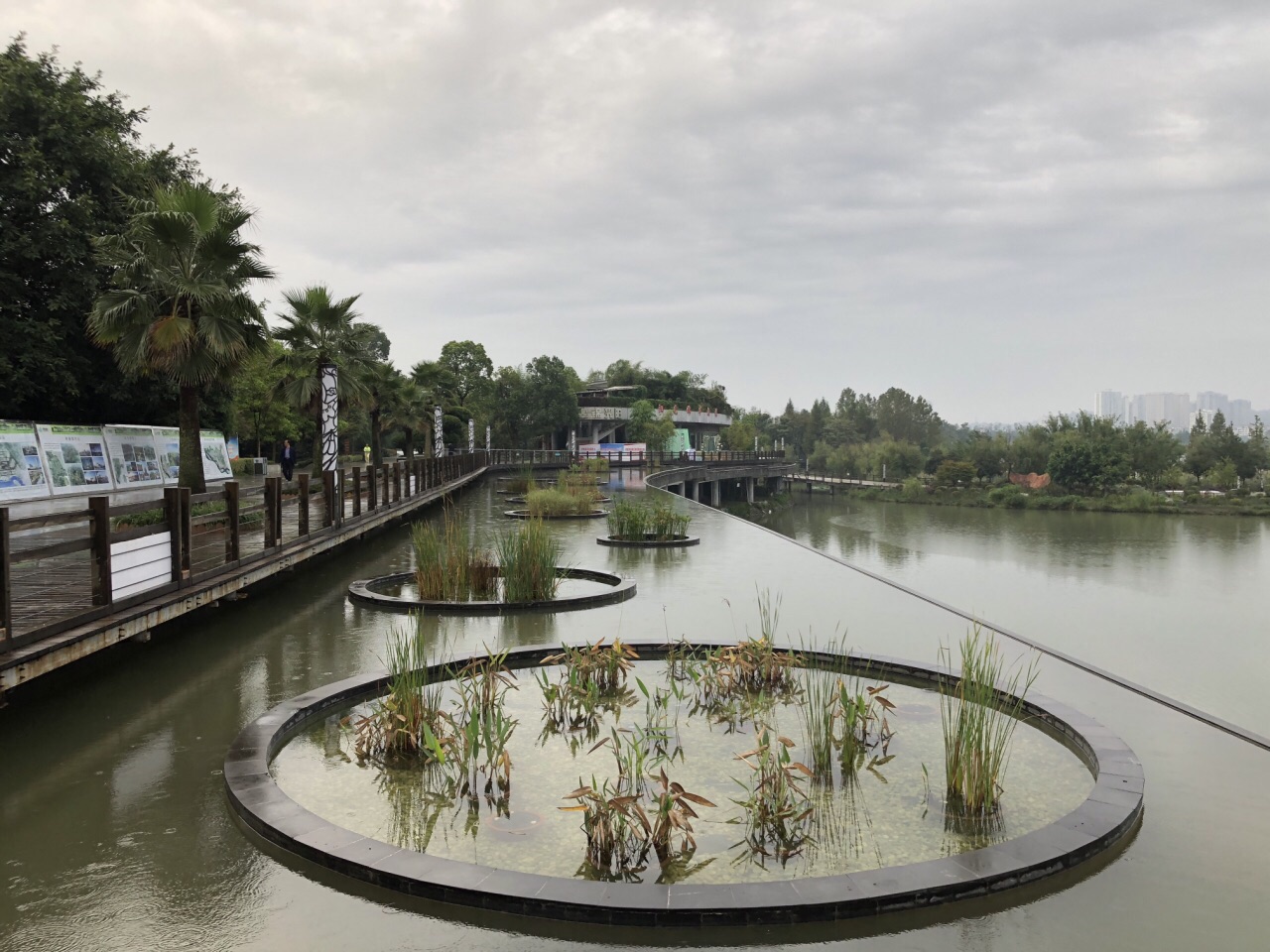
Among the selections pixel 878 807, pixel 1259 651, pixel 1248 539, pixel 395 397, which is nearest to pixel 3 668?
pixel 878 807

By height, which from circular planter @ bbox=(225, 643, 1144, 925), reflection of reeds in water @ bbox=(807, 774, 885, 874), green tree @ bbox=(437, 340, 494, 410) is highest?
green tree @ bbox=(437, 340, 494, 410)

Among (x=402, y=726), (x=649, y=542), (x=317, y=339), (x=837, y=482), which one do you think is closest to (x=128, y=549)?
(x=402, y=726)

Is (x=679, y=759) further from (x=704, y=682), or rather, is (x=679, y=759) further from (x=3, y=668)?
(x=3, y=668)

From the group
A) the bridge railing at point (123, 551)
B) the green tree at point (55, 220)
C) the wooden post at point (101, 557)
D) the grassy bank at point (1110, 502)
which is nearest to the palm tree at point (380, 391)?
the green tree at point (55, 220)

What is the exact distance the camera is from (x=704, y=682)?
18.3 feet

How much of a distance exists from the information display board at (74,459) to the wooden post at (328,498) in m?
5.29

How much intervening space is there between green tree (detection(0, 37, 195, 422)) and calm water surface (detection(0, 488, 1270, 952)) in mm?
7832

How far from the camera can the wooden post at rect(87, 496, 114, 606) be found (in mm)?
5273

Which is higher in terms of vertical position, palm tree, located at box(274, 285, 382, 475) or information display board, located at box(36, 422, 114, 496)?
palm tree, located at box(274, 285, 382, 475)

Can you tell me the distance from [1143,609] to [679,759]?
34.3 ft

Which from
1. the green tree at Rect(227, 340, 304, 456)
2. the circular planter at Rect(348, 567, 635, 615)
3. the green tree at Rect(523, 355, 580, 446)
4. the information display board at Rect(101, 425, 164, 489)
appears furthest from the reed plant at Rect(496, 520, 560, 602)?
the green tree at Rect(523, 355, 580, 446)

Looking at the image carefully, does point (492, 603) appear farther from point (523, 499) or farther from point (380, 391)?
point (380, 391)

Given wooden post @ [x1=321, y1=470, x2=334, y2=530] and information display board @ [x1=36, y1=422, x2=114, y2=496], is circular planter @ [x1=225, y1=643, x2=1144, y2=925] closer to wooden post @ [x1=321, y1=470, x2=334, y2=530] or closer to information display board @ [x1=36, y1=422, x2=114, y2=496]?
wooden post @ [x1=321, y1=470, x2=334, y2=530]

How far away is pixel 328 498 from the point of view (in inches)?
431
